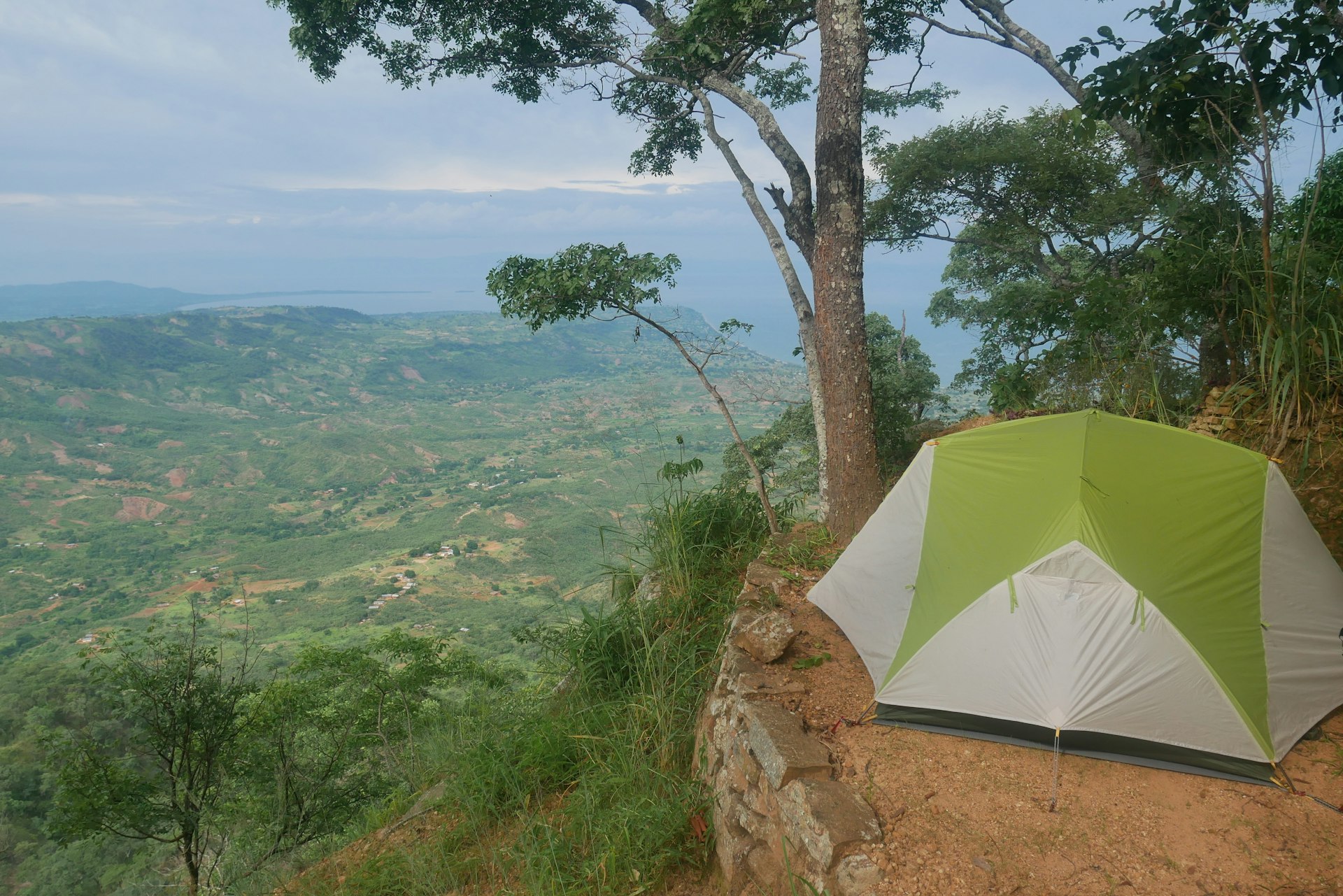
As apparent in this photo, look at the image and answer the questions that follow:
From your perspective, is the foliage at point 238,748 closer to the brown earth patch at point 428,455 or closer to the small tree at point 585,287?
the small tree at point 585,287

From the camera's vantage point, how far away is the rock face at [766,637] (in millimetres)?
3303

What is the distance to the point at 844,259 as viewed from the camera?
450 cm

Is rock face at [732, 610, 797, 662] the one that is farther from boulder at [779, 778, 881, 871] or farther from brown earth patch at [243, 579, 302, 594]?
brown earth patch at [243, 579, 302, 594]

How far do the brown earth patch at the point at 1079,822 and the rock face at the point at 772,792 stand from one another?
10 cm

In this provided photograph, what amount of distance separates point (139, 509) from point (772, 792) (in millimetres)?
70068

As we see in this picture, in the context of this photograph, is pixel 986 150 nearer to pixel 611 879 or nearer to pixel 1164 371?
pixel 1164 371

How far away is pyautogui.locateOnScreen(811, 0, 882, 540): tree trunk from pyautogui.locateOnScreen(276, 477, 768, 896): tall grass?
89cm

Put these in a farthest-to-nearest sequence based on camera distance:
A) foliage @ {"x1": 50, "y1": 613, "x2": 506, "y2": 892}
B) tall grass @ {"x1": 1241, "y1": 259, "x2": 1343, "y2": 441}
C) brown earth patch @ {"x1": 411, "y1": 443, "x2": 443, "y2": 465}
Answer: brown earth patch @ {"x1": 411, "y1": 443, "x2": 443, "y2": 465}, foliage @ {"x1": 50, "y1": 613, "x2": 506, "y2": 892}, tall grass @ {"x1": 1241, "y1": 259, "x2": 1343, "y2": 441}

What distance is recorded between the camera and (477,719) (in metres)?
3.98

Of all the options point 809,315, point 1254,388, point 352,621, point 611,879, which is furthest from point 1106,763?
point 352,621

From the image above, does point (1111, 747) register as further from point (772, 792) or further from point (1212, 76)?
point (1212, 76)

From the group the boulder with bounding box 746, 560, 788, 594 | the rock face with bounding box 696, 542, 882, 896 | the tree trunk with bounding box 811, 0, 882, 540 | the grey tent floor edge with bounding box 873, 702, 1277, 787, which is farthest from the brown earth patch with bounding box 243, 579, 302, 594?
the grey tent floor edge with bounding box 873, 702, 1277, 787

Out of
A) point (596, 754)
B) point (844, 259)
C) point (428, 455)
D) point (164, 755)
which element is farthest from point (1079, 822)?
point (428, 455)

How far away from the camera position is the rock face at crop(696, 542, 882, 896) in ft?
7.66
